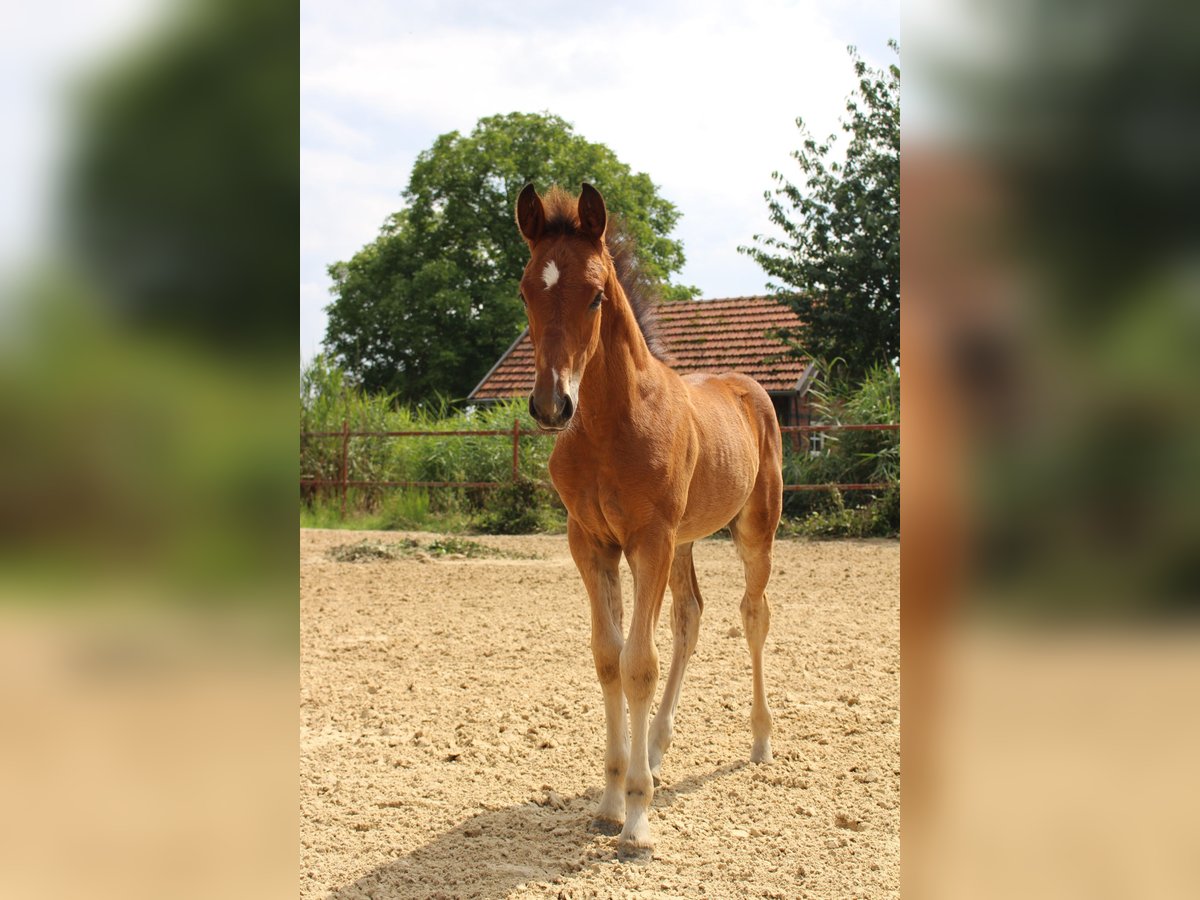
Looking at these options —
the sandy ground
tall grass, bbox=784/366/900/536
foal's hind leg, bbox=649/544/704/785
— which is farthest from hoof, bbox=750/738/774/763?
tall grass, bbox=784/366/900/536

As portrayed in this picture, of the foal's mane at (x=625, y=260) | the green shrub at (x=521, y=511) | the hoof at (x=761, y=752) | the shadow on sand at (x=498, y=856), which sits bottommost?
the shadow on sand at (x=498, y=856)

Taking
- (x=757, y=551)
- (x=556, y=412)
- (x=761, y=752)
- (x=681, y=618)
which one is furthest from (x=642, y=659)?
(x=757, y=551)

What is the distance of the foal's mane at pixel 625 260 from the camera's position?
11.1 ft

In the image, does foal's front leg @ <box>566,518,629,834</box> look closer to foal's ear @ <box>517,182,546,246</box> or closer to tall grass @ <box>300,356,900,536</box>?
foal's ear @ <box>517,182,546,246</box>

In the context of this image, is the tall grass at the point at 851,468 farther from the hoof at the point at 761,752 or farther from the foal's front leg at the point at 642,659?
the foal's front leg at the point at 642,659

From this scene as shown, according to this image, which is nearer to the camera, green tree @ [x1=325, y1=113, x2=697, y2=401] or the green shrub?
the green shrub

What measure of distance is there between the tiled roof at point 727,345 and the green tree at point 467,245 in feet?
29.9

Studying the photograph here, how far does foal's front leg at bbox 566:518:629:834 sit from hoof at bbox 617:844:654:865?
222 mm

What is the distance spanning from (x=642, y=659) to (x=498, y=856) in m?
0.91
